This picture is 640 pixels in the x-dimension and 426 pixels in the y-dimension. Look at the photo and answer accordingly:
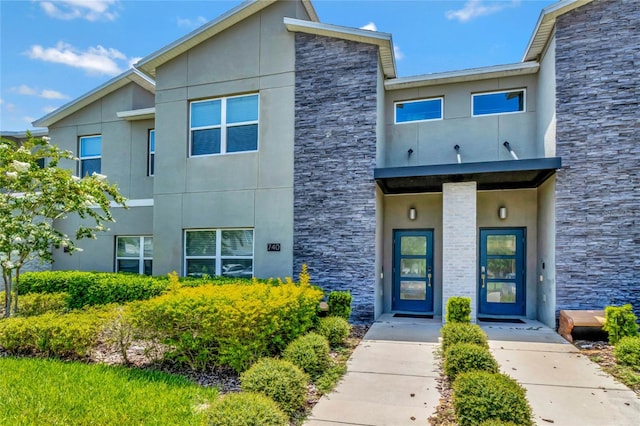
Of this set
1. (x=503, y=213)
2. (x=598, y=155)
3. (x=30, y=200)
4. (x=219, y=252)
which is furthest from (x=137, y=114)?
(x=598, y=155)

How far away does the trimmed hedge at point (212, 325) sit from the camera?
5.41 metres

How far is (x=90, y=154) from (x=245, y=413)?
1329cm

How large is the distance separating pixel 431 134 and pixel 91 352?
944cm

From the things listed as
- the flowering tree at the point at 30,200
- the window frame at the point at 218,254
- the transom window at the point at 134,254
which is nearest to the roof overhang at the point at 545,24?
the window frame at the point at 218,254

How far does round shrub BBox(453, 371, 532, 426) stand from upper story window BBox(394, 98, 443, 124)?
26.4 feet

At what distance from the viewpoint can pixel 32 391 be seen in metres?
4.71

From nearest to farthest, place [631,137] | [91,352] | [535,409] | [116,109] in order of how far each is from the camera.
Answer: [535,409] < [91,352] < [631,137] < [116,109]

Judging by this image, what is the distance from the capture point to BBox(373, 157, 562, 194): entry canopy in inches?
323

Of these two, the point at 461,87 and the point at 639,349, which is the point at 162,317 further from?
the point at 461,87

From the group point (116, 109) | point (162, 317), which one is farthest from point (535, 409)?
point (116, 109)

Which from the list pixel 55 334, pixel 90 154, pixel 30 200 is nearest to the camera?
pixel 55 334

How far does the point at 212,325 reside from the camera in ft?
17.7

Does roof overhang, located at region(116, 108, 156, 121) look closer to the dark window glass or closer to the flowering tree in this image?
the flowering tree

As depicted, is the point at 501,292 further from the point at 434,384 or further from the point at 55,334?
the point at 55,334
